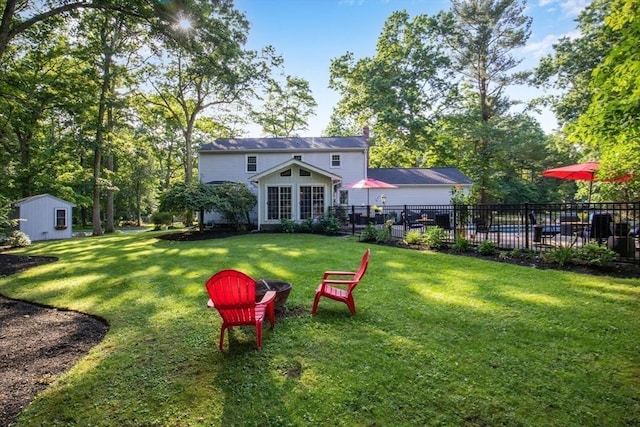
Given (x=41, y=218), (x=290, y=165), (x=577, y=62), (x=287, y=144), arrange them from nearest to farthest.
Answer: (x=290, y=165), (x=41, y=218), (x=577, y=62), (x=287, y=144)

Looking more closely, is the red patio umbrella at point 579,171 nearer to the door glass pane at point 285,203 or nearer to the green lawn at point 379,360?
the green lawn at point 379,360

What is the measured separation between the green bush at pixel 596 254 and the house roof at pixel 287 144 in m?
15.5

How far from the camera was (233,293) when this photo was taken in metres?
3.43

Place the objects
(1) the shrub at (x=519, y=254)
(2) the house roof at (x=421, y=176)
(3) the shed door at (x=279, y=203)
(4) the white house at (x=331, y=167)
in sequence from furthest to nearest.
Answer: (2) the house roof at (x=421, y=176) → (4) the white house at (x=331, y=167) → (3) the shed door at (x=279, y=203) → (1) the shrub at (x=519, y=254)

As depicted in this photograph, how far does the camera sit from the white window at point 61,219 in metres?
18.8

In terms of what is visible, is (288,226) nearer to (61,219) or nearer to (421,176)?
(421,176)

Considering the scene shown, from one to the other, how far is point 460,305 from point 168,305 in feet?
15.4

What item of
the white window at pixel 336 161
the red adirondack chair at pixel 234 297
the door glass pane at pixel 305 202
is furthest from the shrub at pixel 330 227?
the red adirondack chair at pixel 234 297

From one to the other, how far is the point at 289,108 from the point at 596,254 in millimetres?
31575

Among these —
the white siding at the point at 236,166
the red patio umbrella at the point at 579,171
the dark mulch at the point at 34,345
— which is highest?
the white siding at the point at 236,166

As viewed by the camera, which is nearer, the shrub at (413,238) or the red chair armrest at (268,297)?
the red chair armrest at (268,297)

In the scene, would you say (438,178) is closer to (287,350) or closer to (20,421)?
(287,350)

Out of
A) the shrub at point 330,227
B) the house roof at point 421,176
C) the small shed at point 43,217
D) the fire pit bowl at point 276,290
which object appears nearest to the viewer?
the fire pit bowl at point 276,290

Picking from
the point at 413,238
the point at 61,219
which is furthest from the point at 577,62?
the point at 61,219
